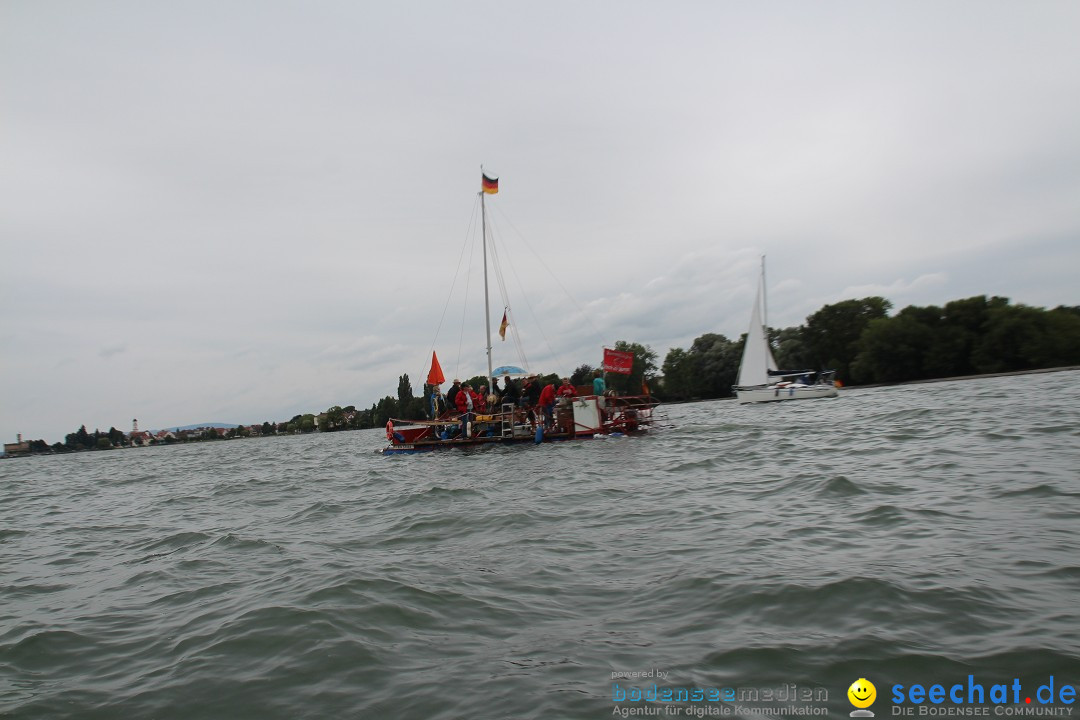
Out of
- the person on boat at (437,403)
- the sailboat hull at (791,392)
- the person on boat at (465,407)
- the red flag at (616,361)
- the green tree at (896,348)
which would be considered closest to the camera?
the red flag at (616,361)

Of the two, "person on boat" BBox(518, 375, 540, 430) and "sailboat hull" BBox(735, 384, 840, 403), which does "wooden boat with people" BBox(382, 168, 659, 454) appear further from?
"sailboat hull" BBox(735, 384, 840, 403)

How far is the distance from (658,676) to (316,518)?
8359 millimetres

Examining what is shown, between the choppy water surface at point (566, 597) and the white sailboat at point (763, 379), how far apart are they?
132 ft

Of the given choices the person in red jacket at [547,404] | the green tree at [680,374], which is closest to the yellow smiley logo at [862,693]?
the person in red jacket at [547,404]

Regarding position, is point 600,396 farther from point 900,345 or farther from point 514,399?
point 900,345

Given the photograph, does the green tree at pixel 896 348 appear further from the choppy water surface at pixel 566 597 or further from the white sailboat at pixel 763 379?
the choppy water surface at pixel 566 597

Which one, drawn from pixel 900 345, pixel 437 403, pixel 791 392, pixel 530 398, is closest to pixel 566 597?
pixel 530 398

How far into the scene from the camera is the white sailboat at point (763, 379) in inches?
1962

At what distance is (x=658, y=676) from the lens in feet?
11.9

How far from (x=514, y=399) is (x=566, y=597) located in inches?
864

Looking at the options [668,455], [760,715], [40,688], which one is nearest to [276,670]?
[40,688]

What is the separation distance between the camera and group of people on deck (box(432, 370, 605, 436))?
25531 millimetres

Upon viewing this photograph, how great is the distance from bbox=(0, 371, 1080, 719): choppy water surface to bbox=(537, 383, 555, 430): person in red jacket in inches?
550

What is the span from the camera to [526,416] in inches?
1019
